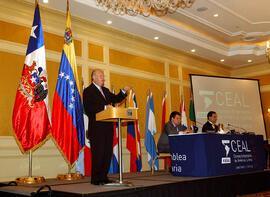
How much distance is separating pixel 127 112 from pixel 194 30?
18.4 feet

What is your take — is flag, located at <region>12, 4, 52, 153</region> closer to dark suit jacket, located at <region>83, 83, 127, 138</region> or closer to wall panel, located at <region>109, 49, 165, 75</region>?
dark suit jacket, located at <region>83, 83, 127, 138</region>

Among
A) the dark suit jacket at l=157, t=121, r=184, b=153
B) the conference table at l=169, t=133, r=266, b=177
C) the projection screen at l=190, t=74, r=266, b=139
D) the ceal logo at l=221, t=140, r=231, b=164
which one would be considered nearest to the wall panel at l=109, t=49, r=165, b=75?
the projection screen at l=190, t=74, r=266, b=139

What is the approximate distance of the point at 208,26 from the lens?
8.02 meters

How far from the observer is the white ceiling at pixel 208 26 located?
262 inches

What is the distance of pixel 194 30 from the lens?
8359mm

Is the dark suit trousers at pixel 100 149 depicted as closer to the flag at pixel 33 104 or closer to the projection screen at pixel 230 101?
the flag at pixel 33 104

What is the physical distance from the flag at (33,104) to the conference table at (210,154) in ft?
6.71

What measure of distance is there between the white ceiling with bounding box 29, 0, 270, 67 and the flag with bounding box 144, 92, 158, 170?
1.72 meters

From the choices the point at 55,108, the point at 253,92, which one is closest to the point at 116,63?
the point at 55,108

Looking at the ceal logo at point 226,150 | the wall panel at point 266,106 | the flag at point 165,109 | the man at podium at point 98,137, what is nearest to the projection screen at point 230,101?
the wall panel at point 266,106

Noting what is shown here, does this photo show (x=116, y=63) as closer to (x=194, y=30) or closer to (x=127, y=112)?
(x=194, y=30)

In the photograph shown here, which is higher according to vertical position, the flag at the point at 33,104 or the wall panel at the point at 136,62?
the wall panel at the point at 136,62

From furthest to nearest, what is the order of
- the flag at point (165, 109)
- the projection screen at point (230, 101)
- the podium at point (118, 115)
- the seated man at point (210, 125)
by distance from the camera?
the projection screen at point (230, 101)
the flag at point (165, 109)
the seated man at point (210, 125)
the podium at point (118, 115)

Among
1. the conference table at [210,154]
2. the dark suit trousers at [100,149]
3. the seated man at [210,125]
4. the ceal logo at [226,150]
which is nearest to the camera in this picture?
the dark suit trousers at [100,149]
